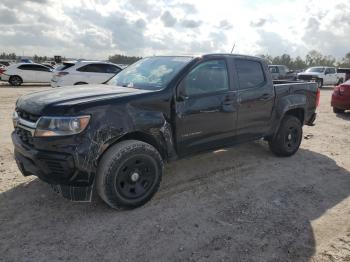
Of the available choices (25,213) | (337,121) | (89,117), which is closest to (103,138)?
(89,117)

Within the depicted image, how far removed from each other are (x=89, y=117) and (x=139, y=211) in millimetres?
1231

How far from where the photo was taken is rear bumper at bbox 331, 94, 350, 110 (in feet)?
35.7

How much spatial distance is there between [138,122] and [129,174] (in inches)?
23.5

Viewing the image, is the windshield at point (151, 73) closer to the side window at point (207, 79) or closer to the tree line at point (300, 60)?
the side window at point (207, 79)

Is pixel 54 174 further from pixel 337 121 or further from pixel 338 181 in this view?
pixel 337 121

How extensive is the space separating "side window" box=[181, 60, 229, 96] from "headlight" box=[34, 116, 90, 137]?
1424 millimetres

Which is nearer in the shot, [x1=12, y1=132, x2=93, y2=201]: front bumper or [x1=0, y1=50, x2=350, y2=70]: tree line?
[x1=12, y1=132, x2=93, y2=201]: front bumper

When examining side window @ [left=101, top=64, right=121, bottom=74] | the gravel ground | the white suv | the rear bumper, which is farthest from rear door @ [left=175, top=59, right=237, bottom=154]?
side window @ [left=101, top=64, right=121, bottom=74]

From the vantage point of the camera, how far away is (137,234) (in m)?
3.46

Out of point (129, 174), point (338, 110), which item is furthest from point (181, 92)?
point (338, 110)

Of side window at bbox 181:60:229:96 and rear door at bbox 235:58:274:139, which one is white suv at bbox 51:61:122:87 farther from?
side window at bbox 181:60:229:96

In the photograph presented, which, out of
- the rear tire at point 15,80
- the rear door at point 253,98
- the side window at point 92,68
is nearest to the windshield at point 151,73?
the rear door at point 253,98

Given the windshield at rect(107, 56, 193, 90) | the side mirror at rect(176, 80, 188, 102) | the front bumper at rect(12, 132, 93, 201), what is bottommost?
the front bumper at rect(12, 132, 93, 201)

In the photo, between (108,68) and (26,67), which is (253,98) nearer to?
(108,68)
